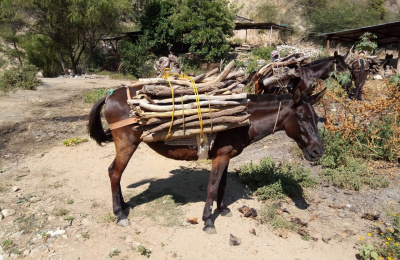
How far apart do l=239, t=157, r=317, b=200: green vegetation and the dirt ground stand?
0.15 meters

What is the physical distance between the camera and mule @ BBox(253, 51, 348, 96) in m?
5.96

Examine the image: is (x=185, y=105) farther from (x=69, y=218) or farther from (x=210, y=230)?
(x=69, y=218)

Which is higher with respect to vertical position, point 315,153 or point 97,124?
point 97,124

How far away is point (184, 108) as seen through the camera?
3.27 m

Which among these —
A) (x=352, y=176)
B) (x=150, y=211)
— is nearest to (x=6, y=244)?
(x=150, y=211)

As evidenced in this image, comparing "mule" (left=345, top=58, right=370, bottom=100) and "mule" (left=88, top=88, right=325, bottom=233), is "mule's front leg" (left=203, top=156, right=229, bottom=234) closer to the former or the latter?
"mule" (left=88, top=88, right=325, bottom=233)

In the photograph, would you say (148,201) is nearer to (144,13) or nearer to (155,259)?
(155,259)

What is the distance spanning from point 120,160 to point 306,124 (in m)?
2.47

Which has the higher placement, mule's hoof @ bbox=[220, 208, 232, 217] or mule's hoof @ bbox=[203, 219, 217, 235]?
mule's hoof @ bbox=[203, 219, 217, 235]

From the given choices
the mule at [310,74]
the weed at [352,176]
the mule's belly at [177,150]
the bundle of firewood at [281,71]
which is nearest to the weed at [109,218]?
the mule's belly at [177,150]

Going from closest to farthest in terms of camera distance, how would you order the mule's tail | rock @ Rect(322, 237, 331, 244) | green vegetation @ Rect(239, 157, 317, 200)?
rock @ Rect(322, 237, 331, 244), the mule's tail, green vegetation @ Rect(239, 157, 317, 200)

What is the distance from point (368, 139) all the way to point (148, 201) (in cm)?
439

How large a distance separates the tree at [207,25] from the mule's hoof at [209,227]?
19548 mm

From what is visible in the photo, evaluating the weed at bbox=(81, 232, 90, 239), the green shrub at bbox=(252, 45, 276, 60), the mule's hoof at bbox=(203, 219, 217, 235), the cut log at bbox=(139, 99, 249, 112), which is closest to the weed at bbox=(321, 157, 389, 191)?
the mule's hoof at bbox=(203, 219, 217, 235)
